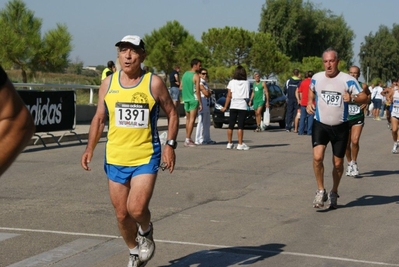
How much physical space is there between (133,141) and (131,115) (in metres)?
0.22

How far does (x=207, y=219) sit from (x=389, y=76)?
96.3m

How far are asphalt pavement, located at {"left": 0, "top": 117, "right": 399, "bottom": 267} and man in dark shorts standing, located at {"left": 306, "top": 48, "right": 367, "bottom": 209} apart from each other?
2.03 ft

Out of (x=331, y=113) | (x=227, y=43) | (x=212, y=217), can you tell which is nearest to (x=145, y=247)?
(x=212, y=217)

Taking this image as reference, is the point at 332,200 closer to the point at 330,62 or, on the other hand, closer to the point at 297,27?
the point at 330,62

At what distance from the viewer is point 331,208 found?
9.92m

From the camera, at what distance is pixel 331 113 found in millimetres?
9703

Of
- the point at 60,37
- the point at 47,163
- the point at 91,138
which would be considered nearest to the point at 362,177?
the point at 47,163

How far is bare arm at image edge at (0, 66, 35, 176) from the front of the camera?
2.59 meters

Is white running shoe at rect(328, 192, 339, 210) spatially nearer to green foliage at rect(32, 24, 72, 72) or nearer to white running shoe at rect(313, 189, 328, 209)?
white running shoe at rect(313, 189, 328, 209)

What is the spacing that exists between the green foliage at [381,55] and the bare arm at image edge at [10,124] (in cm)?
10117

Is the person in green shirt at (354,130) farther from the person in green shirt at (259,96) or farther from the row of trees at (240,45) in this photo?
the row of trees at (240,45)

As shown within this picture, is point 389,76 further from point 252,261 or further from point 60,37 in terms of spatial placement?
point 252,261

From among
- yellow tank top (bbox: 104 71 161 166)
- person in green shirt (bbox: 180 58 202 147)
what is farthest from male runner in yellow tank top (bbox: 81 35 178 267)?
person in green shirt (bbox: 180 58 202 147)

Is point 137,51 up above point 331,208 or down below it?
above
